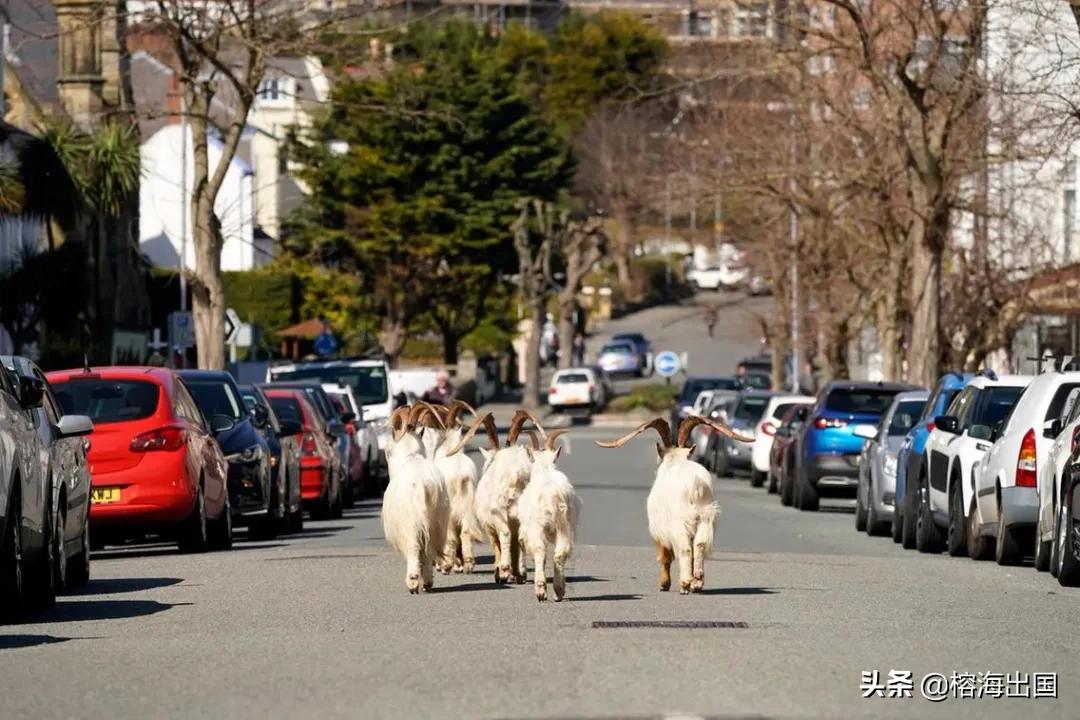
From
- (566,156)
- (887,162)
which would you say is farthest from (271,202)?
(887,162)

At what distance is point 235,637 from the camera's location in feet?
44.7

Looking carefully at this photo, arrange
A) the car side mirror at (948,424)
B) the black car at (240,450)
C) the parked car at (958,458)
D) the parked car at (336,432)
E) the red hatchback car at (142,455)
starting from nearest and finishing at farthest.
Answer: the red hatchback car at (142,455) → the parked car at (958,458) → the car side mirror at (948,424) → the black car at (240,450) → the parked car at (336,432)

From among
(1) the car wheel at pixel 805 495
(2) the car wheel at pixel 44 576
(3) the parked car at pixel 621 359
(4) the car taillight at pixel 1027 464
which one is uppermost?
(3) the parked car at pixel 621 359

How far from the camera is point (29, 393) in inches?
615

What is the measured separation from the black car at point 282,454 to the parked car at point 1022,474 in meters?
7.64

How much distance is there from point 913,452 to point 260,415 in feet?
22.7

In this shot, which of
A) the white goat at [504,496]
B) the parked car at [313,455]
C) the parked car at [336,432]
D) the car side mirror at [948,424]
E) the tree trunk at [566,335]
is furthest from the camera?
the tree trunk at [566,335]

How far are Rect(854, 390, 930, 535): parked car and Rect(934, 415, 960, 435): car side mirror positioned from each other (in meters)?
3.50

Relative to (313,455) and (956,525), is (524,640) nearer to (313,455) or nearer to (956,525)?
(956,525)

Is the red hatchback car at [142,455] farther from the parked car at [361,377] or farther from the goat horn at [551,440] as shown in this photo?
the parked car at [361,377]

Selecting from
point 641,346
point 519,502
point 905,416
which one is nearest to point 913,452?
point 905,416

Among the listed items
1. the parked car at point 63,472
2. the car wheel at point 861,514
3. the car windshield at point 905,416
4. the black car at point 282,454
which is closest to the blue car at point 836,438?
the car windshield at point 905,416

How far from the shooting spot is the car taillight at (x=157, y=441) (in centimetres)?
2120

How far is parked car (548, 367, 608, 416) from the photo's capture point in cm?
7869
